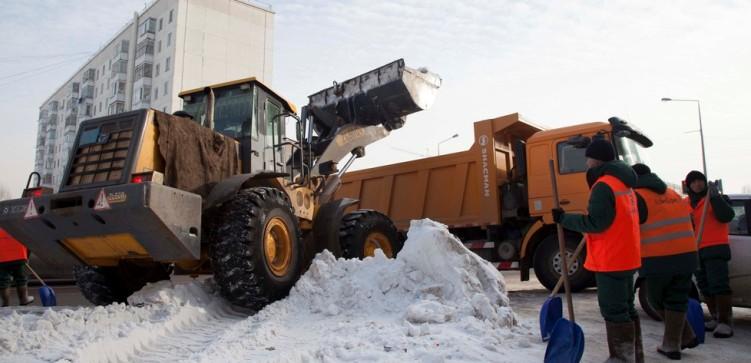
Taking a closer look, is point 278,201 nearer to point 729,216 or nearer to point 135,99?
point 729,216

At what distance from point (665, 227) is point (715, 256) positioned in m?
1.51

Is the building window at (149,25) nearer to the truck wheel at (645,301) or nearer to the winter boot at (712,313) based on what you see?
the truck wheel at (645,301)

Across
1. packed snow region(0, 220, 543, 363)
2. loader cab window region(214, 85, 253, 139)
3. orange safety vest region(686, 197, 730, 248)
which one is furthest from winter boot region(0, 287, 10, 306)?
orange safety vest region(686, 197, 730, 248)

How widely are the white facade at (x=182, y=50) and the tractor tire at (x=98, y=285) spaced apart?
106 feet

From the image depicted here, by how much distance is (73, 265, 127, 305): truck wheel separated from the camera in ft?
20.3

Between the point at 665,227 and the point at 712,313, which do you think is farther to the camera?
the point at 712,313

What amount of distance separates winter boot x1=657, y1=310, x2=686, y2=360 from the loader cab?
4353mm

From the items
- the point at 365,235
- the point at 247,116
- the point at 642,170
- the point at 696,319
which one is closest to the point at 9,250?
the point at 247,116

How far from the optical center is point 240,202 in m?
5.20

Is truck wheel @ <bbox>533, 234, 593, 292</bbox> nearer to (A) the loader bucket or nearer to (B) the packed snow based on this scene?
(B) the packed snow

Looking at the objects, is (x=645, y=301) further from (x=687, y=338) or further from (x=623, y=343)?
(x=623, y=343)

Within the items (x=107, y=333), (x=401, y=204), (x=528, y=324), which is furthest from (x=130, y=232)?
(x=401, y=204)

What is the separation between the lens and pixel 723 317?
4969mm

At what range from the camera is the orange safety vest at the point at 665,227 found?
4023mm
